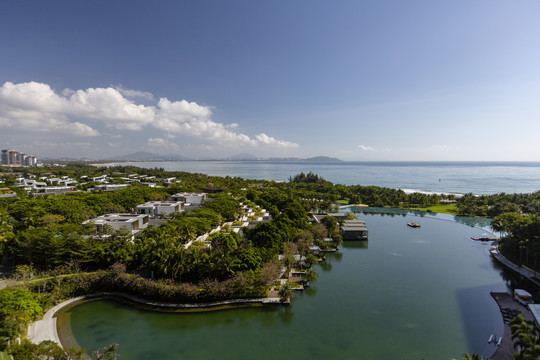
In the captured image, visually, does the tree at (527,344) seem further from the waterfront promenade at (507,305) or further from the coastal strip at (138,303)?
the coastal strip at (138,303)

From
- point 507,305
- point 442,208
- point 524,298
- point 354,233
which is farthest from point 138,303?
point 442,208

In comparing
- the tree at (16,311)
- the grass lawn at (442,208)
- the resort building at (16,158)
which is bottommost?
the tree at (16,311)

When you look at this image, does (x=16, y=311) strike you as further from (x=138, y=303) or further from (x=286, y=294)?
(x=286, y=294)

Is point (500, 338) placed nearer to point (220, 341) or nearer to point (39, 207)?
point (220, 341)

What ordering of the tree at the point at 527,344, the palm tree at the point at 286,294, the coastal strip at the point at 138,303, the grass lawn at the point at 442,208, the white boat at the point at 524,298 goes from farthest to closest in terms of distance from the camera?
the grass lawn at the point at 442,208 → the palm tree at the point at 286,294 → the white boat at the point at 524,298 → the coastal strip at the point at 138,303 → the tree at the point at 527,344

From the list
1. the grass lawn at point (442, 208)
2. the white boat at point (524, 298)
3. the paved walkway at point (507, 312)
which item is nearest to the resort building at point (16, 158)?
the grass lawn at point (442, 208)

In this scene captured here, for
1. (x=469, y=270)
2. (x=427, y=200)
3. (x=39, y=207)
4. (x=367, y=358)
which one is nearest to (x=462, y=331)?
(x=367, y=358)

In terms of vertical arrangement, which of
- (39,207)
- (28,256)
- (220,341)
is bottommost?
(220,341)
